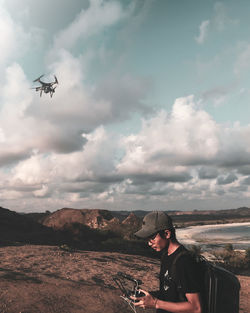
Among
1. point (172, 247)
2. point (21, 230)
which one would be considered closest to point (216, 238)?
point (21, 230)

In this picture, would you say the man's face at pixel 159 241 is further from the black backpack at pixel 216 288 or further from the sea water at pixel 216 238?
the sea water at pixel 216 238

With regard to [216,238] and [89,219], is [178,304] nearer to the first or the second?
[89,219]

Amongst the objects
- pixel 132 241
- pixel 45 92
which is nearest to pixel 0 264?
pixel 132 241

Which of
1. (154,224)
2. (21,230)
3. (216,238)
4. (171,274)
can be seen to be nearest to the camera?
(171,274)

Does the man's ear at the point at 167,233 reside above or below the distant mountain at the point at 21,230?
above

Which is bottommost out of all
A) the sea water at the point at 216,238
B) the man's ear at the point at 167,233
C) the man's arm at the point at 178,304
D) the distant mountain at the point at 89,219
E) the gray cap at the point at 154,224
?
the sea water at the point at 216,238

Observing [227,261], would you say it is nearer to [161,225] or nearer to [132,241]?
[132,241]

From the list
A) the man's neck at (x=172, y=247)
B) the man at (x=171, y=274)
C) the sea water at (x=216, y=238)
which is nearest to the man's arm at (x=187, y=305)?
the man at (x=171, y=274)
